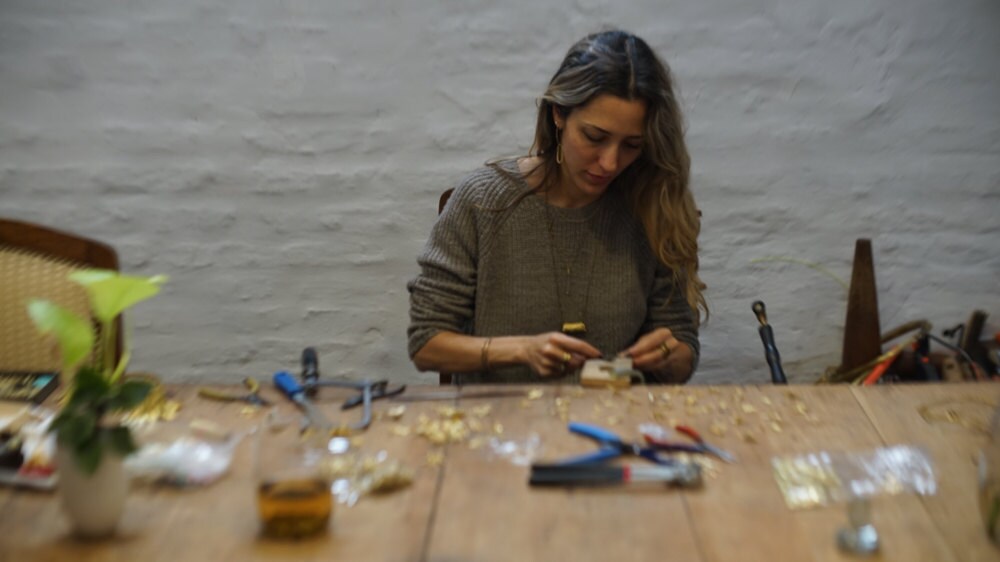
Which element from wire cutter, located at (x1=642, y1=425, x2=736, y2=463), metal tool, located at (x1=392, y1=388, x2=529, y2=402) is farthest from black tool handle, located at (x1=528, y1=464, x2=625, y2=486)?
metal tool, located at (x1=392, y1=388, x2=529, y2=402)

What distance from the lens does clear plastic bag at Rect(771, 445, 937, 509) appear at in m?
1.31

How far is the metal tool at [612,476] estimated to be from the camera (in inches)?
52.5

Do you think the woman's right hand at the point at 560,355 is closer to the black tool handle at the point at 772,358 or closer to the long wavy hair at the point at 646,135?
the long wavy hair at the point at 646,135

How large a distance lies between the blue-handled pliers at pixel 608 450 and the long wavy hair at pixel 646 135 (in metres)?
0.70

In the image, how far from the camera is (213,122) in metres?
2.78

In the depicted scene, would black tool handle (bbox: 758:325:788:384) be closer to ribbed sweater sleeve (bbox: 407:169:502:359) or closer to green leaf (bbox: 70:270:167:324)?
ribbed sweater sleeve (bbox: 407:169:502:359)

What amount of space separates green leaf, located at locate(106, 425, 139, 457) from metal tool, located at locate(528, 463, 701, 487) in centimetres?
50

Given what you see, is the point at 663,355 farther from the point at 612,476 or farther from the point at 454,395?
the point at 612,476

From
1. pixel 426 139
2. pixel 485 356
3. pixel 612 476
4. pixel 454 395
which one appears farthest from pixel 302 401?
pixel 426 139

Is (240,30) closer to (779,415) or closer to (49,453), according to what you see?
(49,453)

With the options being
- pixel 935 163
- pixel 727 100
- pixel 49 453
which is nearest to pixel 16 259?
pixel 49 453

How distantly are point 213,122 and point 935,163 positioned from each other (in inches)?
78.3

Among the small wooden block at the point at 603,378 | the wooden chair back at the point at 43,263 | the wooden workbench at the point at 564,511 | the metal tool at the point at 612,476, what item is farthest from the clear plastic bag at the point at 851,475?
the wooden chair back at the point at 43,263

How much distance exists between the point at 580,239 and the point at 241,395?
801mm
